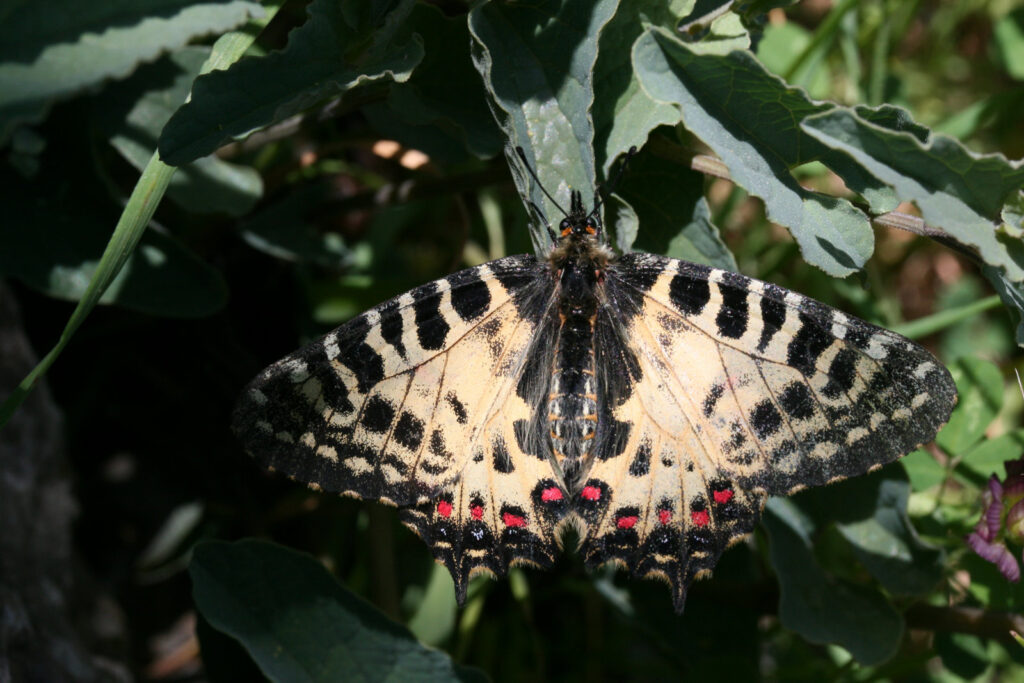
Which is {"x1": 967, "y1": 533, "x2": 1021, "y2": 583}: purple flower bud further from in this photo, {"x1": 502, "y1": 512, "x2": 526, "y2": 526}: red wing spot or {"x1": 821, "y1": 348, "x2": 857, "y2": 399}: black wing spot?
{"x1": 502, "y1": 512, "x2": 526, "y2": 526}: red wing spot

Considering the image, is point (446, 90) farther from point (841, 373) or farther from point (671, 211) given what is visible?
point (841, 373)

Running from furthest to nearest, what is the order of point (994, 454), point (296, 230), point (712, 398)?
point (296, 230) → point (994, 454) → point (712, 398)

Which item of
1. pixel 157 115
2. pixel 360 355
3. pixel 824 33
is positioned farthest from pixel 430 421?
pixel 824 33

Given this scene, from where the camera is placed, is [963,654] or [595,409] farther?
[963,654]

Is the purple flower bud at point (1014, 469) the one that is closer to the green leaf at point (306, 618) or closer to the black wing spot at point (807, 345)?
the black wing spot at point (807, 345)

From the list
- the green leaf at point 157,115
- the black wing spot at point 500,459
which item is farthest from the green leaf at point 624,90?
the green leaf at point 157,115

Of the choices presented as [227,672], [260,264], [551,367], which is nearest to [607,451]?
[551,367]
